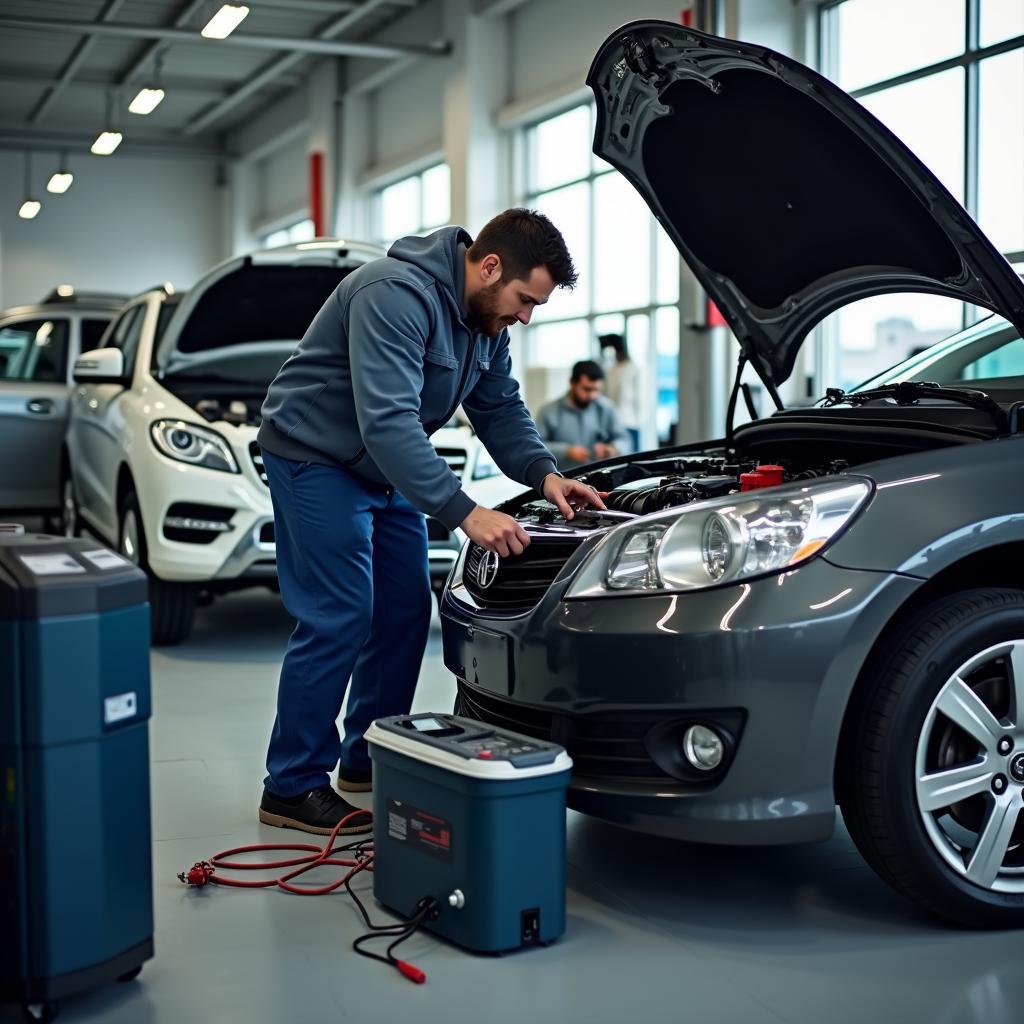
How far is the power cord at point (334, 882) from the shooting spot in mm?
2439

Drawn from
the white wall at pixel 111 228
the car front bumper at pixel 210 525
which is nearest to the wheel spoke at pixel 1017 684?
the car front bumper at pixel 210 525

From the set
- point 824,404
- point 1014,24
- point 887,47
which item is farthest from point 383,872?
point 887,47

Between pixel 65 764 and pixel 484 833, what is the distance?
27.7 inches

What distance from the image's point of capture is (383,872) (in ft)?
8.64

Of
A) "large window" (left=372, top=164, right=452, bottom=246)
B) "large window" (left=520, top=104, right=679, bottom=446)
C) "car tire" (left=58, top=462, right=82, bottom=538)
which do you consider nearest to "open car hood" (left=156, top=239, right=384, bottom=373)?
"car tire" (left=58, top=462, right=82, bottom=538)

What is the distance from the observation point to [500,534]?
275cm

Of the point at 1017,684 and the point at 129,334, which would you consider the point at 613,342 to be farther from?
the point at 1017,684

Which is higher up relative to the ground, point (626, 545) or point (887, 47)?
point (887, 47)

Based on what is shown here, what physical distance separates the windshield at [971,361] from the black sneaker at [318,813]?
5.27 feet

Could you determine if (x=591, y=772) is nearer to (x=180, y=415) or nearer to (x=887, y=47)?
(x=180, y=415)

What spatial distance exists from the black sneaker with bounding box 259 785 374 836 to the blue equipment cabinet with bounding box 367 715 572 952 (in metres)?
0.60

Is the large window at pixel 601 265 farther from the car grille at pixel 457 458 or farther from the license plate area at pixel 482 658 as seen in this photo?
the license plate area at pixel 482 658

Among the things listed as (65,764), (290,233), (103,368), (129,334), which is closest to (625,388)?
(129,334)

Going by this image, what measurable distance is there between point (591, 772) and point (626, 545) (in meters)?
0.43
